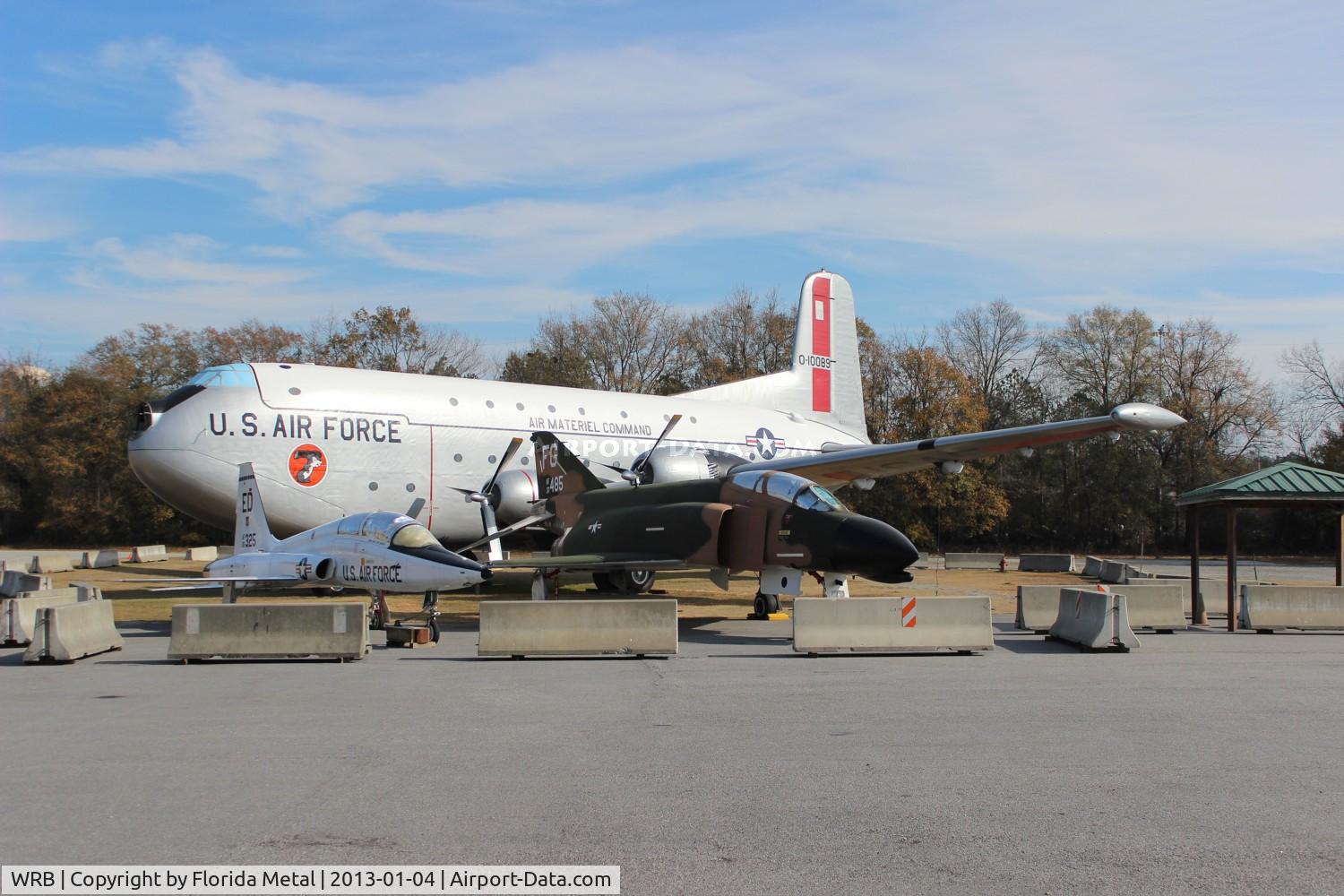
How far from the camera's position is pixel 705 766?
8.11m

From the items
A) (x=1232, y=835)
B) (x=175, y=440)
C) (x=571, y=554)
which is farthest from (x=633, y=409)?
(x=1232, y=835)

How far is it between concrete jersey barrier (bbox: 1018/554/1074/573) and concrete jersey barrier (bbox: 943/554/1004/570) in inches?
39.8

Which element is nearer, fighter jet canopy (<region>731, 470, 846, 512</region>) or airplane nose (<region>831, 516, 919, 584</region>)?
airplane nose (<region>831, 516, 919, 584</region>)

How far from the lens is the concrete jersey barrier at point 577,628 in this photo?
14.5 m

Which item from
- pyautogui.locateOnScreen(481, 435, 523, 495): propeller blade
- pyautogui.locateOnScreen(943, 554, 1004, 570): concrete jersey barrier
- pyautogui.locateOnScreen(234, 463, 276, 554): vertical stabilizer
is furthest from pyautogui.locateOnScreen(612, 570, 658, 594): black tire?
pyautogui.locateOnScreen(943, 554, 1004, 570): concrete jersey barrier

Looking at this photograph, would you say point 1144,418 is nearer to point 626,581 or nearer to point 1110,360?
point 626,581

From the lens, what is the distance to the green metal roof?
19172mm

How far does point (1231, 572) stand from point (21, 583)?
24.0 metres

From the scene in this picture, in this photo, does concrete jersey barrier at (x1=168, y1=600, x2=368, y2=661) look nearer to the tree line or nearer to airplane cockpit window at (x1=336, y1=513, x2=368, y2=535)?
airplane cockpit window at (x1=336, y1=513, x2=368, y2=535)

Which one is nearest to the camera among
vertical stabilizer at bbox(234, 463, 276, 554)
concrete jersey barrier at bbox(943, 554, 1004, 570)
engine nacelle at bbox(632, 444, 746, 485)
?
vertical stabilizer at bbox(234, 463, 276, 554)

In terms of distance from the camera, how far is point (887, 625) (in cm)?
1480

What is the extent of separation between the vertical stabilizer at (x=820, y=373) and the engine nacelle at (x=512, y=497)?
33.6 ft

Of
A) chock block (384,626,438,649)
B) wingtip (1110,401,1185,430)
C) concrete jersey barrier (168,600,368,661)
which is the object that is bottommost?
chock block (384,626,438,649)

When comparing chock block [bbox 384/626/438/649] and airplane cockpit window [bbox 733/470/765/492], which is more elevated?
airplane cockpit window [bbox 733/470/765/492]
